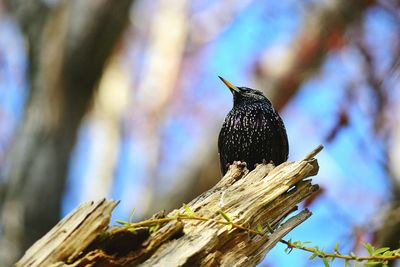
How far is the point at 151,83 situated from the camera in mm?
9742

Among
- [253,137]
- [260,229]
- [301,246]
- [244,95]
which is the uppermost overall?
[244,95]

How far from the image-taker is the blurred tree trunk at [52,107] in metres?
5.21

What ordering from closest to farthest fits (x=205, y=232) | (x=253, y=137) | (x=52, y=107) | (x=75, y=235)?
(x=75, y=235), (x=205, y=232), (x=253, y=137), (x=52, y=107)

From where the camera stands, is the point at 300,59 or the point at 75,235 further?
the point at 300,59

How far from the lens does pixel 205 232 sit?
2631mm

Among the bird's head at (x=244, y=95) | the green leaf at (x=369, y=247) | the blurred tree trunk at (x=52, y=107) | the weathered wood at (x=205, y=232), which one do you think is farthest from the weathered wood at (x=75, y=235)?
the blurred tree trunk at (x=52, y=107)

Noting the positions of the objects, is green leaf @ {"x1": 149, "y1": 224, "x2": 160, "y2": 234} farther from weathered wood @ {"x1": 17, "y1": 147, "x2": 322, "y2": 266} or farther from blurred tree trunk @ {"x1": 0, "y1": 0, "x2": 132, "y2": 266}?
blurred tree trunk @ {"x1": 0, "y1": 0, "x2": 132, "y2": 266}

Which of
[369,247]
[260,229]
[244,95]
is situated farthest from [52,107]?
[369,247]

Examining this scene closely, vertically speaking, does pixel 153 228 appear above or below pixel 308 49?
below

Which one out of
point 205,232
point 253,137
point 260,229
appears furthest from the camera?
point 253,137

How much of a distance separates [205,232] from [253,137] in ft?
5.70

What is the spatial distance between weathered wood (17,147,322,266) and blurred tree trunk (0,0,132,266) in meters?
2.33

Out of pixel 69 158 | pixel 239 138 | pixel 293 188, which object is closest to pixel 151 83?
pixel 69 158

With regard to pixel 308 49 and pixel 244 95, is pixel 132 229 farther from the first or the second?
pixel 308 49
